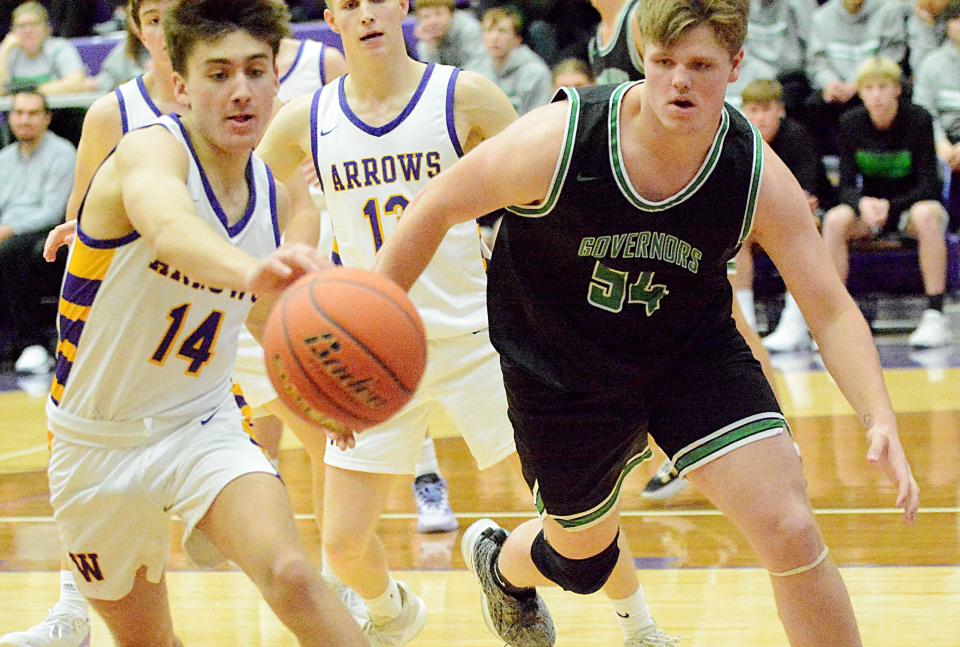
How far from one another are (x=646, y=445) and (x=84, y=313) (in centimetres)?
149

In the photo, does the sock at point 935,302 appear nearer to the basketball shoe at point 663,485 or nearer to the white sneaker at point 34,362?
the basketball shoe at point 663,485

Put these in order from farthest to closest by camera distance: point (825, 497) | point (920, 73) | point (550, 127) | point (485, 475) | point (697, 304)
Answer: point (920, 73) → point (485, 475) → point (825, 497) → point (697, 304) → point (550, 127)

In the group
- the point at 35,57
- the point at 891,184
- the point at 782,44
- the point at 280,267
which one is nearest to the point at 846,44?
the point at 782,44

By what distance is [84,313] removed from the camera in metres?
3.35

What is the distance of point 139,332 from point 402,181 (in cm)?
133

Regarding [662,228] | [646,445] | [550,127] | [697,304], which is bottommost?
[646,445]

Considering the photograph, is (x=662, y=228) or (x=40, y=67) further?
(x=40, y=67)

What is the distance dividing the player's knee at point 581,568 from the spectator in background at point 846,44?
719 cm

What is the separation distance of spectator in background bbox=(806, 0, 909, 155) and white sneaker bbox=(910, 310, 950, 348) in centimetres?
192

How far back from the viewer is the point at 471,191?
314 cm

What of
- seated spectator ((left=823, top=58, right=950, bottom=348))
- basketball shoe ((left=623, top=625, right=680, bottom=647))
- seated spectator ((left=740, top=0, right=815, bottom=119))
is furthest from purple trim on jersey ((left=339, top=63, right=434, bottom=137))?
seated spectator ((left=740, top=0, right=815, bottom=119))

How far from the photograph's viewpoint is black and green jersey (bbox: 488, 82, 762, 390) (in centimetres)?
325

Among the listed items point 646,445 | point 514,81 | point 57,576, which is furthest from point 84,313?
point 514,81

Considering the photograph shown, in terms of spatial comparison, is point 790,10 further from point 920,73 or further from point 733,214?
point 733,214
